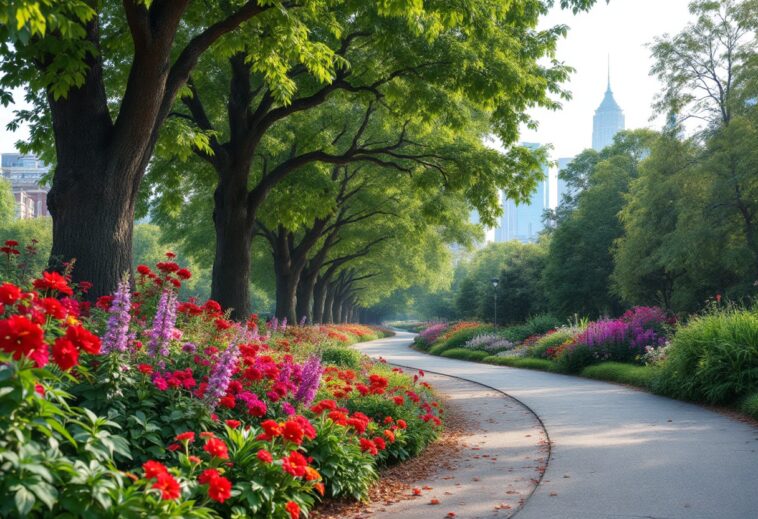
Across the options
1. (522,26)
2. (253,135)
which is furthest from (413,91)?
(253,135)

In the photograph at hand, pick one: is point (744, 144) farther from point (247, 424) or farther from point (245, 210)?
point (247, 424)

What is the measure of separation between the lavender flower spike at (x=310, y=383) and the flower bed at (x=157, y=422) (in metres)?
0.01

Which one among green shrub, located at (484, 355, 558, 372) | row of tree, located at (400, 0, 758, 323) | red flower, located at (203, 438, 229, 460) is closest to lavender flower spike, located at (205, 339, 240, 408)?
red flower, located at (203, 438, 229, 460)

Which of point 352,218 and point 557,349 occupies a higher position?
point 352,218

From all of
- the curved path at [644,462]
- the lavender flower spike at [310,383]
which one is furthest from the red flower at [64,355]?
the curved path at [644,462]

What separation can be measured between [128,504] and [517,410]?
916 cm

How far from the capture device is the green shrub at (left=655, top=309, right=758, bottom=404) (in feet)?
36.1

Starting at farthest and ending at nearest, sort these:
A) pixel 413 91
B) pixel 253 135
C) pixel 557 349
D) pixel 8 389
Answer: pixel 557 349
pixel 253 135
pixel 413 91
pixel 8 389

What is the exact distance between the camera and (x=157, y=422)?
4.99 meters

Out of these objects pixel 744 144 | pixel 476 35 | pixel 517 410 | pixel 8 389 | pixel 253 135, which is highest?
pixel 744 144

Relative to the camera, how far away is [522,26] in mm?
12695

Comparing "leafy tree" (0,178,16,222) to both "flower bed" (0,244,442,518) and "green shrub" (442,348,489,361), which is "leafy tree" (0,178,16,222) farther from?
"flower bed" (0,244,442,518)

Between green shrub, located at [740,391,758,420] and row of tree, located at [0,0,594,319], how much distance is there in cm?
573

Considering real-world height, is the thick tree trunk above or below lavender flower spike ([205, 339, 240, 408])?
above
